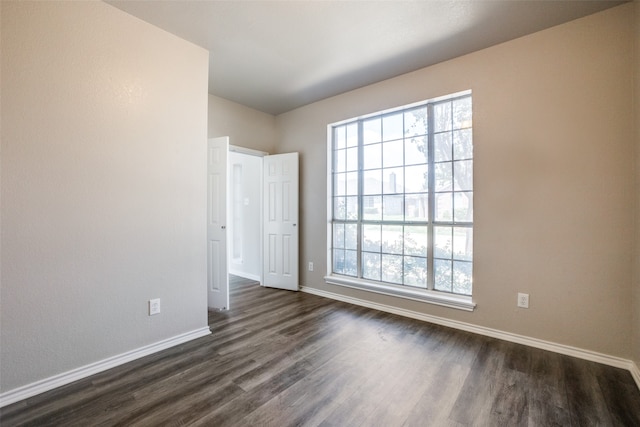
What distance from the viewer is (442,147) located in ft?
9.36

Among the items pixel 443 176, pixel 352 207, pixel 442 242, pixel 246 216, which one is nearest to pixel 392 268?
pixel 442 242

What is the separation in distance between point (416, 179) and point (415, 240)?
0.67 metres

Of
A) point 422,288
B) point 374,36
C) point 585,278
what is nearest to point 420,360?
point 422,288

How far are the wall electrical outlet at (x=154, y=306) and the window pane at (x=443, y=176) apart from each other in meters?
2.83

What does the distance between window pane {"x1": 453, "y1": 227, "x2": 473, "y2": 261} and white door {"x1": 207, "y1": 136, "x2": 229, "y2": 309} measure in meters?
2.51

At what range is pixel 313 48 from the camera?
8.29ft

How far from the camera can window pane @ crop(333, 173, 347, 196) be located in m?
3.68

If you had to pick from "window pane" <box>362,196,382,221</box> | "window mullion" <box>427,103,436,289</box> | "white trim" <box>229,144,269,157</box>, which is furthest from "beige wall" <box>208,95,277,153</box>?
"window mullion" <box>427,103,436,289</box>

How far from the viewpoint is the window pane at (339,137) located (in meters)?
3.69

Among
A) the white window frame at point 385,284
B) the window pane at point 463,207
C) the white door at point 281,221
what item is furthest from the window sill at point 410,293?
the window pane at point 463,207

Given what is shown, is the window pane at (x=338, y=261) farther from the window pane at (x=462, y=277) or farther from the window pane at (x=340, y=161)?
the window pane at (x=462, y=277)

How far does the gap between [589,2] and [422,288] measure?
104 inches

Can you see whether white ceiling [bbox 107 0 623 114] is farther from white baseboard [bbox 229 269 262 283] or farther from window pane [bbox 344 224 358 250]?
white baseboard [bbox 229 269 262 283]

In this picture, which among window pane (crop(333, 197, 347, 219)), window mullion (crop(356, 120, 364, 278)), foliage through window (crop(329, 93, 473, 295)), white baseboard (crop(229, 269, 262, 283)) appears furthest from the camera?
white baseboard (crop(229, 269, 262, 283))
